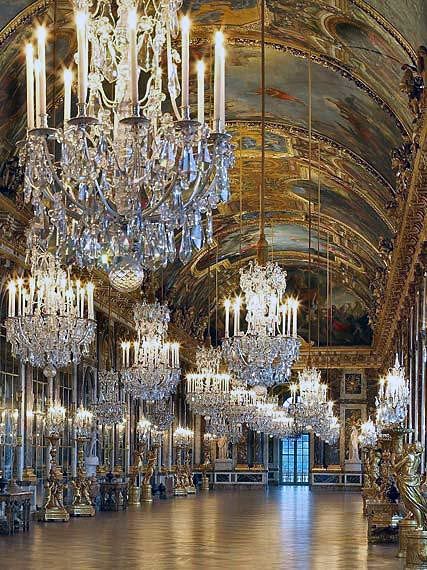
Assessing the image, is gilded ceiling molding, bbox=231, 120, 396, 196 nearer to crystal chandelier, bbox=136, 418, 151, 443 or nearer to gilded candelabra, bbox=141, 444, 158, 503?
crystal chandelier, bbox=136, 418, 151, 443

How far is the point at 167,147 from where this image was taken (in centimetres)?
877

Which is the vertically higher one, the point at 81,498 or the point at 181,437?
the point at 181,437

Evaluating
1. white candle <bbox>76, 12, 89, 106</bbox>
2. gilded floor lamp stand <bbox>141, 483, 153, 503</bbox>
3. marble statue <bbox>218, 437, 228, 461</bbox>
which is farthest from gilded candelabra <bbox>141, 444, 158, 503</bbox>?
white candle <bbox>76, 12, 89, 106</bbox>

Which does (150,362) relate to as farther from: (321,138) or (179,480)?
(179,480)

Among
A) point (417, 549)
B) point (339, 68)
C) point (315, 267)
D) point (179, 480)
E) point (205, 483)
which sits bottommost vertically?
point (205, 483)

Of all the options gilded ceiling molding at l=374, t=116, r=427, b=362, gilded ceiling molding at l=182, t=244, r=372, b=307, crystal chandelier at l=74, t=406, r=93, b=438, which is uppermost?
gilded ceiling molding at l=182, t=244, r=372, b=307

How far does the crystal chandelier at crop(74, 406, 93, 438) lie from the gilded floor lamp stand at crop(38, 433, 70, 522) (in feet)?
9.82

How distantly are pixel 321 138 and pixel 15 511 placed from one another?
36.3ft

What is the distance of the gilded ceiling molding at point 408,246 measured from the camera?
658 inches

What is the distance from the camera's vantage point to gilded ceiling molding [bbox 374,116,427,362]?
54.8 feet

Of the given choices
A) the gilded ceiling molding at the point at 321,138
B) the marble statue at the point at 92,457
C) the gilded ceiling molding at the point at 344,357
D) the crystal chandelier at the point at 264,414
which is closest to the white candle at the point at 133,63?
the gilded ceiling molding at the point at 321,138

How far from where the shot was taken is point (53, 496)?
890 inches

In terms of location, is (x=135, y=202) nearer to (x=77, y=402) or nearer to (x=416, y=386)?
(x=416, y=386)

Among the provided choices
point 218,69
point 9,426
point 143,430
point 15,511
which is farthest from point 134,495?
point 218,69
